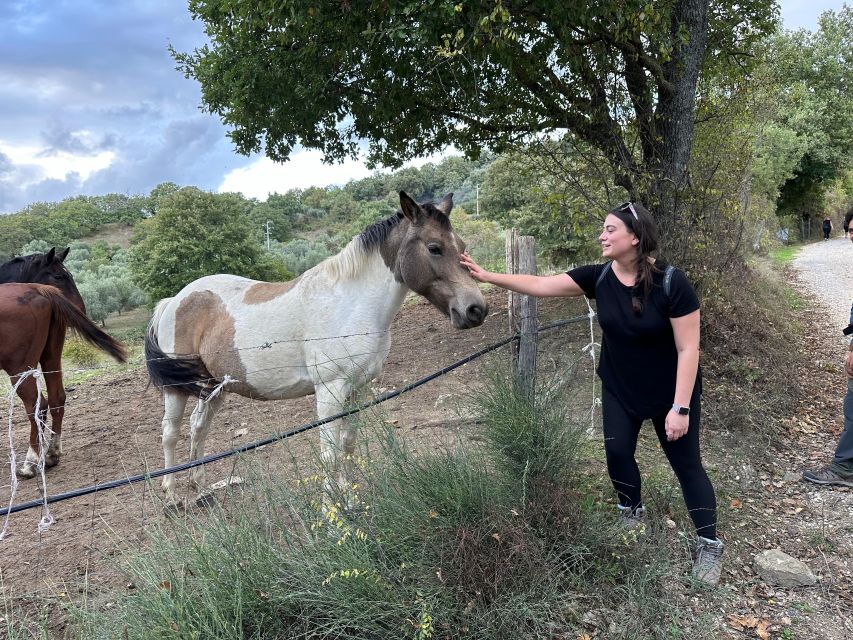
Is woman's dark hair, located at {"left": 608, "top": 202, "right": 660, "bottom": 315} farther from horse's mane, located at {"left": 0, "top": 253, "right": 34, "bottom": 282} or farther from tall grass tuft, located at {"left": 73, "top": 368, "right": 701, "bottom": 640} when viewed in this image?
horse's mane, located at {"left": 0, "top": 253, "right": 34, "bottom": 282}

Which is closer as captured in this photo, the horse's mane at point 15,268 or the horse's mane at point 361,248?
the horse's mane at point 361,248

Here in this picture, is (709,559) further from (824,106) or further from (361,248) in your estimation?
(824,106)

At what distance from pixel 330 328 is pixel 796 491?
3.88 meters

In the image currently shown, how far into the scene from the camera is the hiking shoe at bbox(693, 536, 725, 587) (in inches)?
106

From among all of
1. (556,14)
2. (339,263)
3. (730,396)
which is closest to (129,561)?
(339,263)

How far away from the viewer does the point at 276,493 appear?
91.0 inches

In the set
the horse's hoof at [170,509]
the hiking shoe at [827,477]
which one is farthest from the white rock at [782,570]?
the horse's hoof at [170,509]

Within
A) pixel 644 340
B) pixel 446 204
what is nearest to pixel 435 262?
pixel 446 204

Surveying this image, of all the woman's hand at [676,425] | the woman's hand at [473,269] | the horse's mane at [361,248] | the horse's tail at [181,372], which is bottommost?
the woman's hand at [676,425]

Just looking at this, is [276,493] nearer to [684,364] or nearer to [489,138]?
[684,364]

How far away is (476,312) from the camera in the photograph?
2.95 m

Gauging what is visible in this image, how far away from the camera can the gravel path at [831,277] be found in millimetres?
10698

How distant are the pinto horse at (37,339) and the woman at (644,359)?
4.66m

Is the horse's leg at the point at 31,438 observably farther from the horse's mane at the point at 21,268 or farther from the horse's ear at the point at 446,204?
the horse's ear at the point at 446,204
